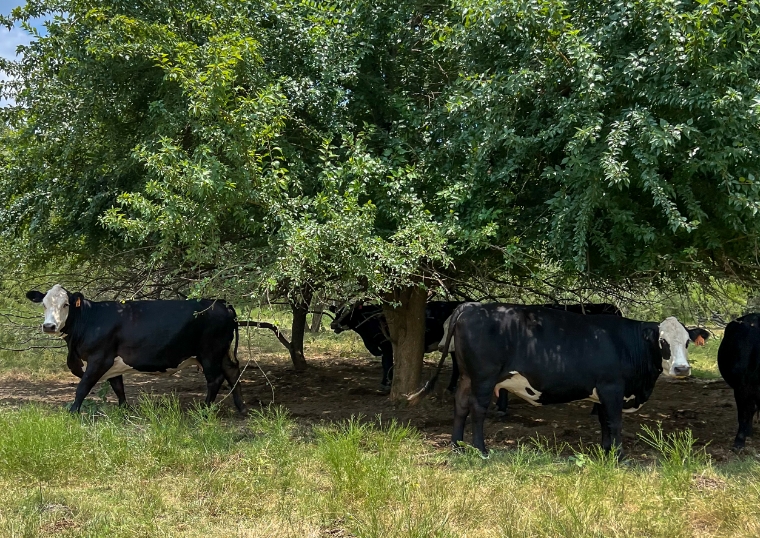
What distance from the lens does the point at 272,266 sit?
234 inches

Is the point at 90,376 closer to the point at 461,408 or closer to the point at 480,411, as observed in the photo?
the point at 461,408

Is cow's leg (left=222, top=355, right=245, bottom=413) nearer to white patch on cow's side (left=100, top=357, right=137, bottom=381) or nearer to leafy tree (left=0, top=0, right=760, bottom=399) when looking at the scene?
white patch on cow's side (left=100, top=357, right=137, bottom=381)

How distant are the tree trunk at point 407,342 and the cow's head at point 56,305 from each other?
3.99 m

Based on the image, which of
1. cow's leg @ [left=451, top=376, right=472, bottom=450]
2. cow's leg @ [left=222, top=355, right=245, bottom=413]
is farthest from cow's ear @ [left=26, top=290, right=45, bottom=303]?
cow's leg @ [left=451, top=376, right=472, bottom=450]

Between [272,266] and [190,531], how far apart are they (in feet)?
8.47

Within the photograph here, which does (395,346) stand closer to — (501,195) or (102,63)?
(501,195)

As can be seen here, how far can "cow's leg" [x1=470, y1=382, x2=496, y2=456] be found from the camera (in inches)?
252

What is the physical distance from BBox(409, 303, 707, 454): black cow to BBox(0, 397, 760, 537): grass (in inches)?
29.2

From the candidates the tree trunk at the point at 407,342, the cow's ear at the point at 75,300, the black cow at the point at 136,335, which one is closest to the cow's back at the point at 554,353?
the tree trunk at the point at 407,342

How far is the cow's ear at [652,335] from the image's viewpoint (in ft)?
21.2

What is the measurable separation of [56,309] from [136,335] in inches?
38.2

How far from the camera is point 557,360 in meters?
6.42

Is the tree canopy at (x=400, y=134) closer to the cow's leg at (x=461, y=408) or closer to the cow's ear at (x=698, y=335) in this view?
the cow's ear at (x=698, y=335)

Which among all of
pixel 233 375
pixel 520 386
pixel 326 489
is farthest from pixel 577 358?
pixel 233 375
